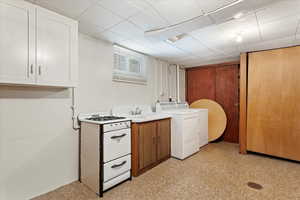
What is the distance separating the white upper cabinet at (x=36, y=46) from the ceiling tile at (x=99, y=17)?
0.20 metres

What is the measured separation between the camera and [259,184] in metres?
2.20

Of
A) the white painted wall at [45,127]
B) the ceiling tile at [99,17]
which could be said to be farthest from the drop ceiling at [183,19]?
the white painted wall at [45,127]

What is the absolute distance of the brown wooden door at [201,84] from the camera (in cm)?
466

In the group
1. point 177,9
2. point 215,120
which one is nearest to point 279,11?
point 177,9

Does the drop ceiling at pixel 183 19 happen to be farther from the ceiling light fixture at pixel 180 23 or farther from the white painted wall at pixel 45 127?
the white painted wall at pixel 45 127

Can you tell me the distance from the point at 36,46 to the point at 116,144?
1532 mm

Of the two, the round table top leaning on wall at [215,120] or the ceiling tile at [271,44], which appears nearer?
the ceiling tile at [271,44]

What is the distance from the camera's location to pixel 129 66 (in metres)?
3.30

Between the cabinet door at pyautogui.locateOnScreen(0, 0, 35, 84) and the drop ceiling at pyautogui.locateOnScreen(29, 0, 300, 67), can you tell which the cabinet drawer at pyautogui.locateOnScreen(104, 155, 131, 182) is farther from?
the drop ceiling at pyautogui.locateOnScreen(29, 0, 300, 67)

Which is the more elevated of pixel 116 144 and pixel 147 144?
pixel 116 144

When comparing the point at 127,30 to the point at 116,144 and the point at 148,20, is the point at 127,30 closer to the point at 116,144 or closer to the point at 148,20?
the point at 148,20

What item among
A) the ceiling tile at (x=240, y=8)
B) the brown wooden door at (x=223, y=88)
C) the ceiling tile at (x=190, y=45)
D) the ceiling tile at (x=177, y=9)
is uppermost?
the ceiling tile at (x=190, y=45)

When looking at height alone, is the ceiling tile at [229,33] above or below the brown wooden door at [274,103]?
above

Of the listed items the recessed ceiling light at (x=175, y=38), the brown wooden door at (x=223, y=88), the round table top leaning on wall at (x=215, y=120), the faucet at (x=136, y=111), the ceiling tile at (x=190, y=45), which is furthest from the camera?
the brown wooden door at (x=223, y=88)
